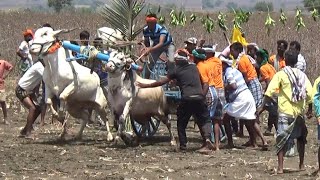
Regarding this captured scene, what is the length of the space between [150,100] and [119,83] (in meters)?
0.77

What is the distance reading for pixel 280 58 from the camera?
16.7 m

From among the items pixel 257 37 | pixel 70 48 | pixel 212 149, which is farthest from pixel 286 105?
pixel 257 37

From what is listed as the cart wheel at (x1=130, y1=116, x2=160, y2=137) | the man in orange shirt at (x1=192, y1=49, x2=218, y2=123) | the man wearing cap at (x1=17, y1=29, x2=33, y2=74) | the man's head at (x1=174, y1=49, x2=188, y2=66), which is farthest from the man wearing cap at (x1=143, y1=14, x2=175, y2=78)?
the man wearing cap at (x1=17, y1=29, x2=33, y2=74)

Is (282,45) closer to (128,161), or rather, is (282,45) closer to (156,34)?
(156,34)

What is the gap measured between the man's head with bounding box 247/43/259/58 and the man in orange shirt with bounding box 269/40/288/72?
47 centimetres

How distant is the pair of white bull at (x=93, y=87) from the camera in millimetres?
14094

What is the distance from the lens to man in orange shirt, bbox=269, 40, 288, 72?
16.2 metres

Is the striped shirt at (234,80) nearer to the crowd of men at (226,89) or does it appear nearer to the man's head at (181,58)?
the crowd of men at (226,89)

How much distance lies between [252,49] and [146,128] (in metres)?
2.67

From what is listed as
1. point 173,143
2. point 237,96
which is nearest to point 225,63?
point 237,96

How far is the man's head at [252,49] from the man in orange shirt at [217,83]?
2.01 meters

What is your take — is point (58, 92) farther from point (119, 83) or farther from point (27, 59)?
point (27, 59)

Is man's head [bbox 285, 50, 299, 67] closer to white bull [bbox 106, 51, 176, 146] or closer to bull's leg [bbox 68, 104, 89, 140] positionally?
white bull [bbox 106, 51, 176, 146]

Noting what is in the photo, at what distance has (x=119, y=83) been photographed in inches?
554
